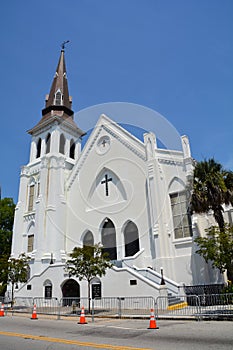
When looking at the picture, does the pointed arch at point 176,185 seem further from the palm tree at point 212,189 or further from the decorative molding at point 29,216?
the decorative molding at point 29,216

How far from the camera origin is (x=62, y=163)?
105ft

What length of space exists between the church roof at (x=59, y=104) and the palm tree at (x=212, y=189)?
21.9 metres

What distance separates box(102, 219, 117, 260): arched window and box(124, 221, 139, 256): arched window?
1.25 metres

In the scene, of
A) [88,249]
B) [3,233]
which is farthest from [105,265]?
[3,233]

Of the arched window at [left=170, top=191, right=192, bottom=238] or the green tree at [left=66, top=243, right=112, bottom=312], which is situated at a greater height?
the arched window at [left=170, top=191, right=192, bottom=238]

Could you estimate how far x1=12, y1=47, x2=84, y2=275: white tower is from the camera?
27906 mm

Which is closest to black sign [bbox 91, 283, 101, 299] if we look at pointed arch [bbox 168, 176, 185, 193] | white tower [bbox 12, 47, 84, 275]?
white tower [bbox 12, 47, 84, 275]

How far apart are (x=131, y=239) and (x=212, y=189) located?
9503mm

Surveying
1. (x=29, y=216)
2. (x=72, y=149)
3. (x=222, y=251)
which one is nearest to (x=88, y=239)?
(x=29, y=216)

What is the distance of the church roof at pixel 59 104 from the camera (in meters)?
36.1

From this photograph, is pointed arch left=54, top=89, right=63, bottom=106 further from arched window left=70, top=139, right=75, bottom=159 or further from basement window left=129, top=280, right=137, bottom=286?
basement window left=129, top=280, right=137, bottom=286

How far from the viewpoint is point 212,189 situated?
1734cm

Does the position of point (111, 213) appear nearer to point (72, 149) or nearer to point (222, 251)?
point (222, 251)

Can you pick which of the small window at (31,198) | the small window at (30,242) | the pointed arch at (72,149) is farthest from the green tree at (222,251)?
the pointed arch at (72,149)
